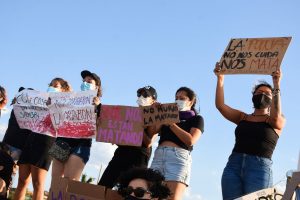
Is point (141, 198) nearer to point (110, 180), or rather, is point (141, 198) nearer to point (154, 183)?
point (154, 183)

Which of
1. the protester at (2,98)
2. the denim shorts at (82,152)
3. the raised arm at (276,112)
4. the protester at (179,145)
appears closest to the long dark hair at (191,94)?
the protester at (179,145)

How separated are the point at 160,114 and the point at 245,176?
1242mm

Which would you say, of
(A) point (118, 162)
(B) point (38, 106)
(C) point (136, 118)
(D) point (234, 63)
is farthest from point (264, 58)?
(B) point (38, 106)

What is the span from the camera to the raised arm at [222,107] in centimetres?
543

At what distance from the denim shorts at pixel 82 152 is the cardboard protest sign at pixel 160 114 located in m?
0.84

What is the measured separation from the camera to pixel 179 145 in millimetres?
5492

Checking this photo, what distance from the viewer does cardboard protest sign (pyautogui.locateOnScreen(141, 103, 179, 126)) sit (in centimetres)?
546

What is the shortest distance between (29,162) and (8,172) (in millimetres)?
632

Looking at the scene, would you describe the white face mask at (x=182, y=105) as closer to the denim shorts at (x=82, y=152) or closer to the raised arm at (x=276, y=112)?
the raised arm at (x=276, y=112)

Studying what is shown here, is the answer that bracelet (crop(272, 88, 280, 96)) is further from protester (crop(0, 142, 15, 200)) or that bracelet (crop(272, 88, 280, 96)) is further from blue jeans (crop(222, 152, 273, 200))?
protester (crop(0, 142, 15, 200))

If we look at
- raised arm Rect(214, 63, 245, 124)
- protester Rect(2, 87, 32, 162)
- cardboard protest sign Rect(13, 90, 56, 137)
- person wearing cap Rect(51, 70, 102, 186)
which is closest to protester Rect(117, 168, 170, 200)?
raised arm Rect(214, 63, 245, 124)

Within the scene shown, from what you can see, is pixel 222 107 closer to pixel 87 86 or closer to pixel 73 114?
pixel 87 86

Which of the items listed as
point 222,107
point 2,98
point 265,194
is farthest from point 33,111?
point 265,194

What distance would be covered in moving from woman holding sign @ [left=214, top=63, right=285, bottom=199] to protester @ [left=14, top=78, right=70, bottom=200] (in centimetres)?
244
